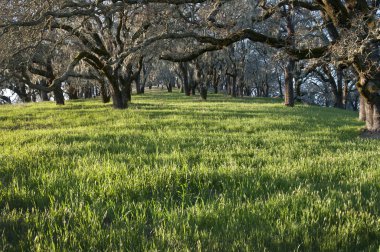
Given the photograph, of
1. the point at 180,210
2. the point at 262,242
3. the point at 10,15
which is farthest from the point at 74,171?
the point at 10,15

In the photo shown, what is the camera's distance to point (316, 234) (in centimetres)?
328

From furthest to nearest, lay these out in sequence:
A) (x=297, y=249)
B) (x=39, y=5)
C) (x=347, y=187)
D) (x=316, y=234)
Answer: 1. (x=39, y=5)
2. (x=347, y=187)
3. (x=316, y=234)
4. (x=297, y=249)

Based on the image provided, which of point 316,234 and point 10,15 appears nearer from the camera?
point 316,234

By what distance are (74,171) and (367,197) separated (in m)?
4.30

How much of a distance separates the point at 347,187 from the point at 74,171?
4125mm

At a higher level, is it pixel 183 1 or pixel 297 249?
pixel 183 1

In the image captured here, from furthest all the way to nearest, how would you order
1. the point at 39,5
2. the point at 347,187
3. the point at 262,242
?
the point at 39,5
the point at 347,187
the point at 262,242

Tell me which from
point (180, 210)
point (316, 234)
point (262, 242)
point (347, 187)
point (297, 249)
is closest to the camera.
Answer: point (297, 249)

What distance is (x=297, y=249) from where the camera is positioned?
2812mm

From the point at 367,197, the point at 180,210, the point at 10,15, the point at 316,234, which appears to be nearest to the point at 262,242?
the point at 316,234

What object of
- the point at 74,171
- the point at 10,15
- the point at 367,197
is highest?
the point at 10,15

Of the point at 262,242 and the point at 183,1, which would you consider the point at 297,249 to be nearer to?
the point at 262,242

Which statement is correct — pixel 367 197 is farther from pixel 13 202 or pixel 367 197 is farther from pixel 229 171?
pixel 13 202

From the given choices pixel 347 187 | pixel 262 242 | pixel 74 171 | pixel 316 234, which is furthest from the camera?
pixel 74 171
